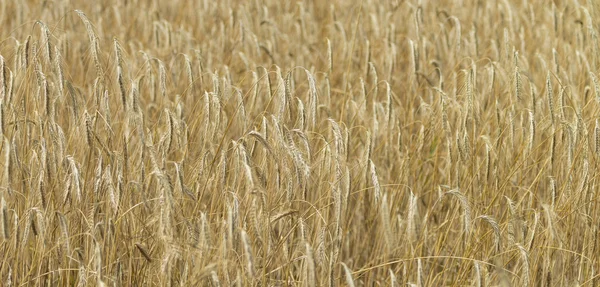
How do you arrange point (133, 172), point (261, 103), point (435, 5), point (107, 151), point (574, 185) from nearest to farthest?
point (107, 151)
point (133, 172)
point (574, 185)
point (261, 103)
point (435, 5)

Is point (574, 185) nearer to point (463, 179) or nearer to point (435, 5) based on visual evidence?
point (463, 179)

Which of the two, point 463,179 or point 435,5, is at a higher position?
point 435,5

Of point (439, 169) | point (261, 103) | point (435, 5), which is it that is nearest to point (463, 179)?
point (439, 169)

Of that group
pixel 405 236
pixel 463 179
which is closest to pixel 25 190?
pixel 405 236

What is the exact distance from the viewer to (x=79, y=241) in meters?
1.84

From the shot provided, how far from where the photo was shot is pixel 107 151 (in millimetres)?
1835

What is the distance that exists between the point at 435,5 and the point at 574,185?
2.18 meters

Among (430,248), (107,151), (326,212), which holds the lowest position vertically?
(430,248)

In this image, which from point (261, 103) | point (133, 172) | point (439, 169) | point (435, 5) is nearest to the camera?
point (133, 172)

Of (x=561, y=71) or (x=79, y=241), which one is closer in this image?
(x=79, y=241)

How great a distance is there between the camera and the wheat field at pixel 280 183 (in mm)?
1597

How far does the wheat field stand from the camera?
160cm

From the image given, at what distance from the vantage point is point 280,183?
1720mm

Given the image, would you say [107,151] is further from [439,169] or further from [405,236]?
[439,169]
